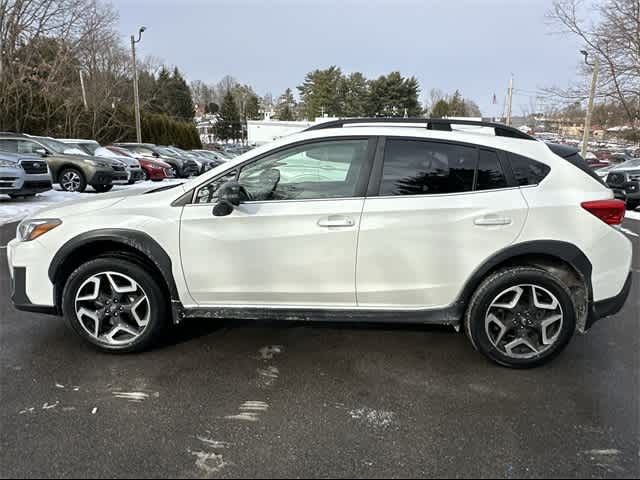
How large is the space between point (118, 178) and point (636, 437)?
45.9 feet

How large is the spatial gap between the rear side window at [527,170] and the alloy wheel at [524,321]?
0.72m

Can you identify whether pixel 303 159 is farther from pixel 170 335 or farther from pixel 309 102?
pixel 309 102

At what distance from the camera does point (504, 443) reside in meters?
2.43

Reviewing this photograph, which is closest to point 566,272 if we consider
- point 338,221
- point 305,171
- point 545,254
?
point 545,254

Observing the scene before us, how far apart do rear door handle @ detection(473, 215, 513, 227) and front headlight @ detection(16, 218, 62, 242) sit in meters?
2.95

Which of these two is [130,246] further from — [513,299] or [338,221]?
[513,299]

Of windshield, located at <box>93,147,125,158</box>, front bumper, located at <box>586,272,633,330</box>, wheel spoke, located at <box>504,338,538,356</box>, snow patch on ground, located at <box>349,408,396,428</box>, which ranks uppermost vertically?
windshield, located at <box>93,147,125,158</box>

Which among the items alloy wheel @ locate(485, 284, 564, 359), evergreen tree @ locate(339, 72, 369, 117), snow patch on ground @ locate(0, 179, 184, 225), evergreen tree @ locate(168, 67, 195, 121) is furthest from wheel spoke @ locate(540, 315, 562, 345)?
evergreen tree @ locate(168, 67, 195, 121)

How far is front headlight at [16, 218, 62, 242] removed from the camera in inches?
132

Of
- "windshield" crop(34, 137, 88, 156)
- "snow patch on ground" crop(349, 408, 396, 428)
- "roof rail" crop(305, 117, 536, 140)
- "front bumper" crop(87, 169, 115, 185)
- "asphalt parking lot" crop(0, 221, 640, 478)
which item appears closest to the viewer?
"asphalt parking lot" crop(0, 221, 640, 478)

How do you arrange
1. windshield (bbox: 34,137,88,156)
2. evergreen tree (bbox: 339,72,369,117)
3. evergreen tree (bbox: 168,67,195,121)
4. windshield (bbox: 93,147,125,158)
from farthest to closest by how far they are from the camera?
evergreen tree (bbox: 339,72,369,117) → evergreen tree (bbox: 168,67,195,121) → windshield (bbox: 93,147,125,158) → windshield (bbox: 34,137,88,156)

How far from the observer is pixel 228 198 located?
3.08 meters

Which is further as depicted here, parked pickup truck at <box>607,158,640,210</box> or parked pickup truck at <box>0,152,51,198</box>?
parked pickup truck at <box>607,158,640,210</box>

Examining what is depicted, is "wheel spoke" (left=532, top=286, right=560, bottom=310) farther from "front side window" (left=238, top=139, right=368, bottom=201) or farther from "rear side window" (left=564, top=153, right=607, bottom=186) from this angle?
"front side window" (left=238, top=139, right=368, bottom=201)
